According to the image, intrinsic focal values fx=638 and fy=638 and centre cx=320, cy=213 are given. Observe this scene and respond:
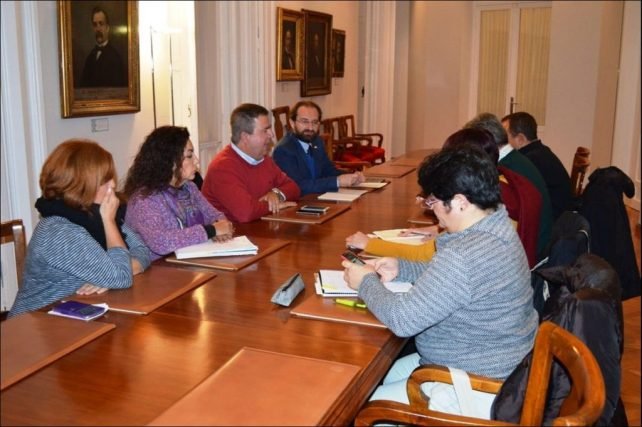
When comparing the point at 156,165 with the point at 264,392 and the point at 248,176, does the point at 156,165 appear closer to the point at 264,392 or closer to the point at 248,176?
the point at 248,176

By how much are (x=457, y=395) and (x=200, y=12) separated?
4706 mm

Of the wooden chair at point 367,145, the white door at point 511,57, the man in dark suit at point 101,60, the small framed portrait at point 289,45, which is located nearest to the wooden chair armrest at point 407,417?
the man in dark suit at point 101,60

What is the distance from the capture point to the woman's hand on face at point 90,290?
6.37ft

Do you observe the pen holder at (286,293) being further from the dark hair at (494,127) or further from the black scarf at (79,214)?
the dark hair at (494,127)

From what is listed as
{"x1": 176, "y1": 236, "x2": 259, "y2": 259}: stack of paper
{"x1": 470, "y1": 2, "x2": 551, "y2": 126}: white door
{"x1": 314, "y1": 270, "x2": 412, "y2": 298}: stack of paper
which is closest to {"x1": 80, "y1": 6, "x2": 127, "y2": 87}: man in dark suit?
{"x1": 176, "y1": 236, "x2": 259, "y2": 259}: stack of paper

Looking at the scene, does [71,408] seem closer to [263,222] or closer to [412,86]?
[263,222]

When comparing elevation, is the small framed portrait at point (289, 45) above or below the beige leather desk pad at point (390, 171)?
above

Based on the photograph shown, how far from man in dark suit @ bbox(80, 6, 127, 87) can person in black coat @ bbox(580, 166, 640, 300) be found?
10.1 ft

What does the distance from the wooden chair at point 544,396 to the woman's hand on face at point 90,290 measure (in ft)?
3.00

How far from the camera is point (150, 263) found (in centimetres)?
228

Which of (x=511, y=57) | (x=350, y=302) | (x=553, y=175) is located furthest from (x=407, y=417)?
(x=511, y=57)

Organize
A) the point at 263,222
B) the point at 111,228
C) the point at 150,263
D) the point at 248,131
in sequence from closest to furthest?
the point at 111,228
the point at 150,263
the point at 263,222
the point at 248,131

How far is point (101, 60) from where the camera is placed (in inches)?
166

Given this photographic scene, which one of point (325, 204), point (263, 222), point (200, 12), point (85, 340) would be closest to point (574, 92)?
point (200, 12)
